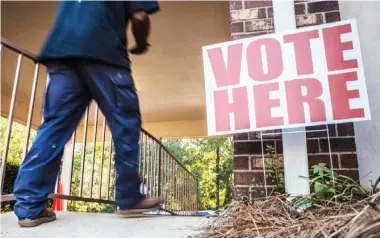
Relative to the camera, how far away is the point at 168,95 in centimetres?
595

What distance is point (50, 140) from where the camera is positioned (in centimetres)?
140

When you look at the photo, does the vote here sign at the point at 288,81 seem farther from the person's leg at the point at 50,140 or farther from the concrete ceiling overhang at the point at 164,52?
the concrete ceiling overhang at the point at 164,52

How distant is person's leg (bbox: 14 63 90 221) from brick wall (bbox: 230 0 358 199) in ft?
2.59

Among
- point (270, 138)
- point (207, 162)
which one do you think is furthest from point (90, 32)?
point (207, 162)

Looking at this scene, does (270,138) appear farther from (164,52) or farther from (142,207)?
(164,52)

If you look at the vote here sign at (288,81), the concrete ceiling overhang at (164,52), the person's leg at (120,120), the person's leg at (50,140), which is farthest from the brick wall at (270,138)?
the concrete ceiling overhang at (164,52)

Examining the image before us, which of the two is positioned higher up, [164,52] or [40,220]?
[164,52]

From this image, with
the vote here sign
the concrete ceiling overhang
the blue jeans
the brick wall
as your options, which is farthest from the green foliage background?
the blue jeans

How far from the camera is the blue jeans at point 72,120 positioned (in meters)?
1.38

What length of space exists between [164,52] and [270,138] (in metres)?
3.06

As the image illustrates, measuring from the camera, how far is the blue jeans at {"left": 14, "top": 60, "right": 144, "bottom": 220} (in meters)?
1.38

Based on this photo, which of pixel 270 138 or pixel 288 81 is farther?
pixel 270 138

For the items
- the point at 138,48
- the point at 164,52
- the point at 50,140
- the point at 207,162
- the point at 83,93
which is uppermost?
the point at 164,52

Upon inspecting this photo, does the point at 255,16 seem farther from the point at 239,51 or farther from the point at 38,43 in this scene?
the point at 38,43
